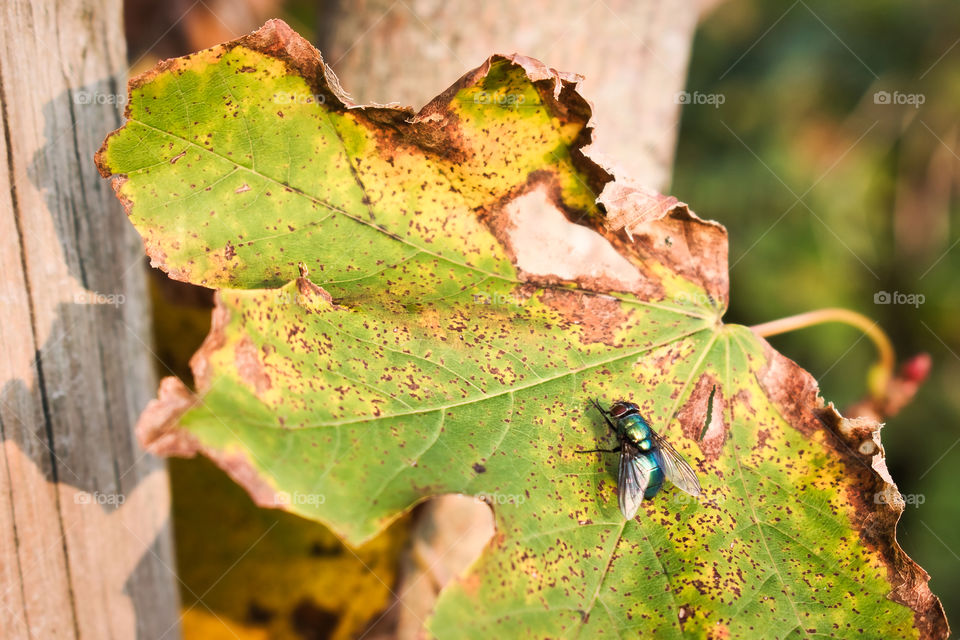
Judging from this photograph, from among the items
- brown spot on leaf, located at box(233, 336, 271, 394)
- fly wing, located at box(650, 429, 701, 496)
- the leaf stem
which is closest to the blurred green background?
the leaf stem

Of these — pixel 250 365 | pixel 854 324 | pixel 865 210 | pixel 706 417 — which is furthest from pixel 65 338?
pixel 865 210

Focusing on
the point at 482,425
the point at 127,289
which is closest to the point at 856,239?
the point at 482,425

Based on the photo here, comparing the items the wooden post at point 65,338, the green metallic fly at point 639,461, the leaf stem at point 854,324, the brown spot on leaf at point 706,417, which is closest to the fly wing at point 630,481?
the green metallic fly at point 639,461

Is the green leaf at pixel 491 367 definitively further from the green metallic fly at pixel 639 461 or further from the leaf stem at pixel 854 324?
the leaf stem at pixel 854 324

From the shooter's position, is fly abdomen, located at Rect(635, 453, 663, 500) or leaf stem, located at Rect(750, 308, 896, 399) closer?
fly abdomen, located at Rect(635, 453, 663, 500)

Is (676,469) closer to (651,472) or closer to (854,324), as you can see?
(651,472)

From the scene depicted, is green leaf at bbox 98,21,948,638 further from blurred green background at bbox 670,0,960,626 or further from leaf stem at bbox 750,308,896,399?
blurred green background at bbox 670,0,960,626
